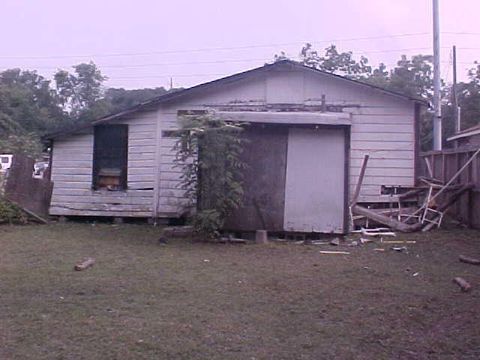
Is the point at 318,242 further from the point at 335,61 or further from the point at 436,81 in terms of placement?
the point at 335,61

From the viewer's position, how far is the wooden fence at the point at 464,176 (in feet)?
46.0

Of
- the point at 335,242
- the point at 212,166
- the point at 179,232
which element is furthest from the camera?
the point at 179,232

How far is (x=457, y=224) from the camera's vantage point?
14.6 meters

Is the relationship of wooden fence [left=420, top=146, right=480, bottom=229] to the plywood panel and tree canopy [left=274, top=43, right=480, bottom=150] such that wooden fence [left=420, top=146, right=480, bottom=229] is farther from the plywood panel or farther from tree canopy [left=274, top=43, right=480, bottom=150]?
tree canopy [left=274, top=43, right=480, bottom=150]

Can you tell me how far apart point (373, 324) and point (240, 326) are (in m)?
1.22

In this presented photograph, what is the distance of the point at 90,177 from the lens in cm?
1564

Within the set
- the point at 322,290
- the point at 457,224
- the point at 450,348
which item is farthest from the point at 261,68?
the point at 450,348

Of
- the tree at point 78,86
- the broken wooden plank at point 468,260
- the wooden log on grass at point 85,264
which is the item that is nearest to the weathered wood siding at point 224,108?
the broken wooden plank at point 468,260

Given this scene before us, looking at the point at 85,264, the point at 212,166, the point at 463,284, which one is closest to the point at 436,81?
the point at 212,166

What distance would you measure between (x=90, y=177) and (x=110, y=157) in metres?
0.68

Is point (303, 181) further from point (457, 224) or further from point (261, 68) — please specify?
point (457, 224)

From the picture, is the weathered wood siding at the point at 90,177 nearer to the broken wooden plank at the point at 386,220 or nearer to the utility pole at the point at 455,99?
the broken wooden plank at the point at 386,220

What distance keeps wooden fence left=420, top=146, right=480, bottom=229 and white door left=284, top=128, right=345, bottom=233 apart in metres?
3.37

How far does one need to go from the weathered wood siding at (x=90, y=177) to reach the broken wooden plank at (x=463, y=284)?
8.53 metres
